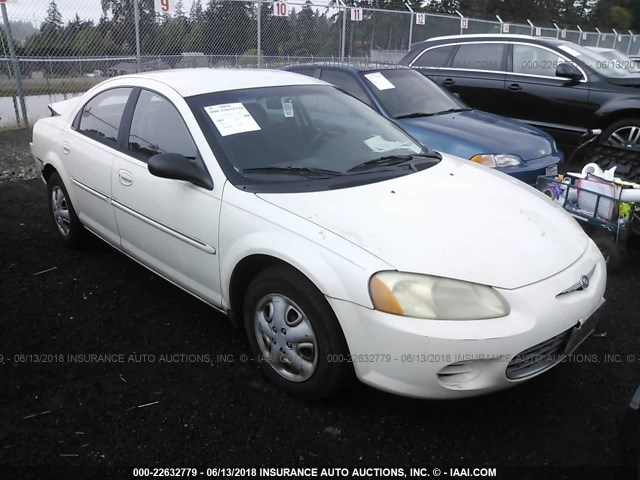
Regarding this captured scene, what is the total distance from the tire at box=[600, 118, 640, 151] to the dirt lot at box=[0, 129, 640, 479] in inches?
138

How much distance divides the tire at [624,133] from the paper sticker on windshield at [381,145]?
404 cm

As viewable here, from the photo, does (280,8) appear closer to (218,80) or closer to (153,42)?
(153,42)

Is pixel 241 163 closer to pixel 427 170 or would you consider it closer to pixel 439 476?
pixel 427 170

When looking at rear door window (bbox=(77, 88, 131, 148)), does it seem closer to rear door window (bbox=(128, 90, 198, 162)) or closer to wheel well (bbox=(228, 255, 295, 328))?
rear door window (bbox=(128, 90, 198, 162))

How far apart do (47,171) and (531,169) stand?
428cm

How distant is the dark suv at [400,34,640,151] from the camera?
252 inches

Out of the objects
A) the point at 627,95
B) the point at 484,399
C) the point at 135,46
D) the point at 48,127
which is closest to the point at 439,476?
the point at 484,399

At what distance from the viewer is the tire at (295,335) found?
2.34 m

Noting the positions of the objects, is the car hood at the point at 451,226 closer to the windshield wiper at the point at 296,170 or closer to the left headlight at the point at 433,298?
the left headlight at the point at 433,298

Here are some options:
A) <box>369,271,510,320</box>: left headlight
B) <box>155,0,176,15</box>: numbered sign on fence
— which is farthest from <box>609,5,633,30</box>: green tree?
<box>369,271,510,320</box>: left headlight

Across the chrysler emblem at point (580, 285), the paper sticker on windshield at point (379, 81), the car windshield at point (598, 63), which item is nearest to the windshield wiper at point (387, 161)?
the chrysler emblem at point (580, 285)

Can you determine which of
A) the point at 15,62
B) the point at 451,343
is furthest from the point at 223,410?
the point at 15,62

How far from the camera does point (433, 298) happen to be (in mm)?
2170

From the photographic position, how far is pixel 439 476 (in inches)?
86.6
